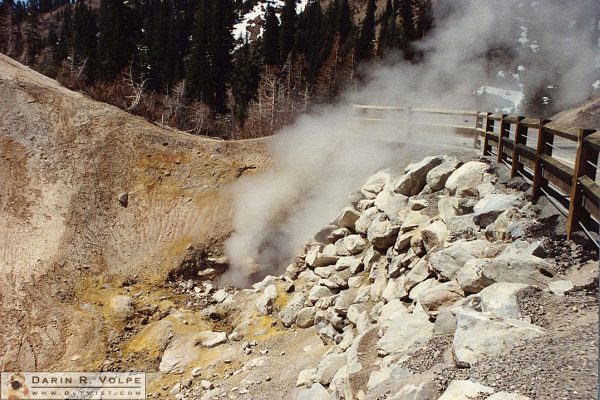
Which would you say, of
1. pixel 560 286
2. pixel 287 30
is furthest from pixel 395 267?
pixel 287 30

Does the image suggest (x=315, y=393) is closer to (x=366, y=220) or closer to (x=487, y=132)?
(x=366, y=220)

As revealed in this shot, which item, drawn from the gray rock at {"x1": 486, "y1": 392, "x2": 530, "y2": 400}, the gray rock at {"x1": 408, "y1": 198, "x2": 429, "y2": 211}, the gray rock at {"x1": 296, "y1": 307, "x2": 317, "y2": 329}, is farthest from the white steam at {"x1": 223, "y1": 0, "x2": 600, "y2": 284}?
the gray rock at {"x1": 486, "y1": 392, "x2": 530, "y2": 400}

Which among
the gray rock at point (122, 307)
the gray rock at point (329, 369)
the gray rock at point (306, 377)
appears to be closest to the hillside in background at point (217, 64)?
the gray rock at point (122, 307)

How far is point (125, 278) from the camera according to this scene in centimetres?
1025

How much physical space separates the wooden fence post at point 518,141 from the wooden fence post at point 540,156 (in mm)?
840

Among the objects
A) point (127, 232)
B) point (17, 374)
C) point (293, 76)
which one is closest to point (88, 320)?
point (17, 374)

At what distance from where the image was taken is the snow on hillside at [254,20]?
73562mm

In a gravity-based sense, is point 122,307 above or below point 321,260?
below

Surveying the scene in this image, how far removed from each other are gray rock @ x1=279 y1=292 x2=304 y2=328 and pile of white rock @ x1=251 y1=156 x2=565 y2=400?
0.8 inches

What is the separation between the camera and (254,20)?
77062mm

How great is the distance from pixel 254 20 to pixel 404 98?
6337 cm

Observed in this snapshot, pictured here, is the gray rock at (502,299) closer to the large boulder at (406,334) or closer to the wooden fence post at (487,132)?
the large boulder at (406,334)

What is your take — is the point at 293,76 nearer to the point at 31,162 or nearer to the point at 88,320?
the point at 31,162

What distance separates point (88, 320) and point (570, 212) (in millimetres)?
8796
